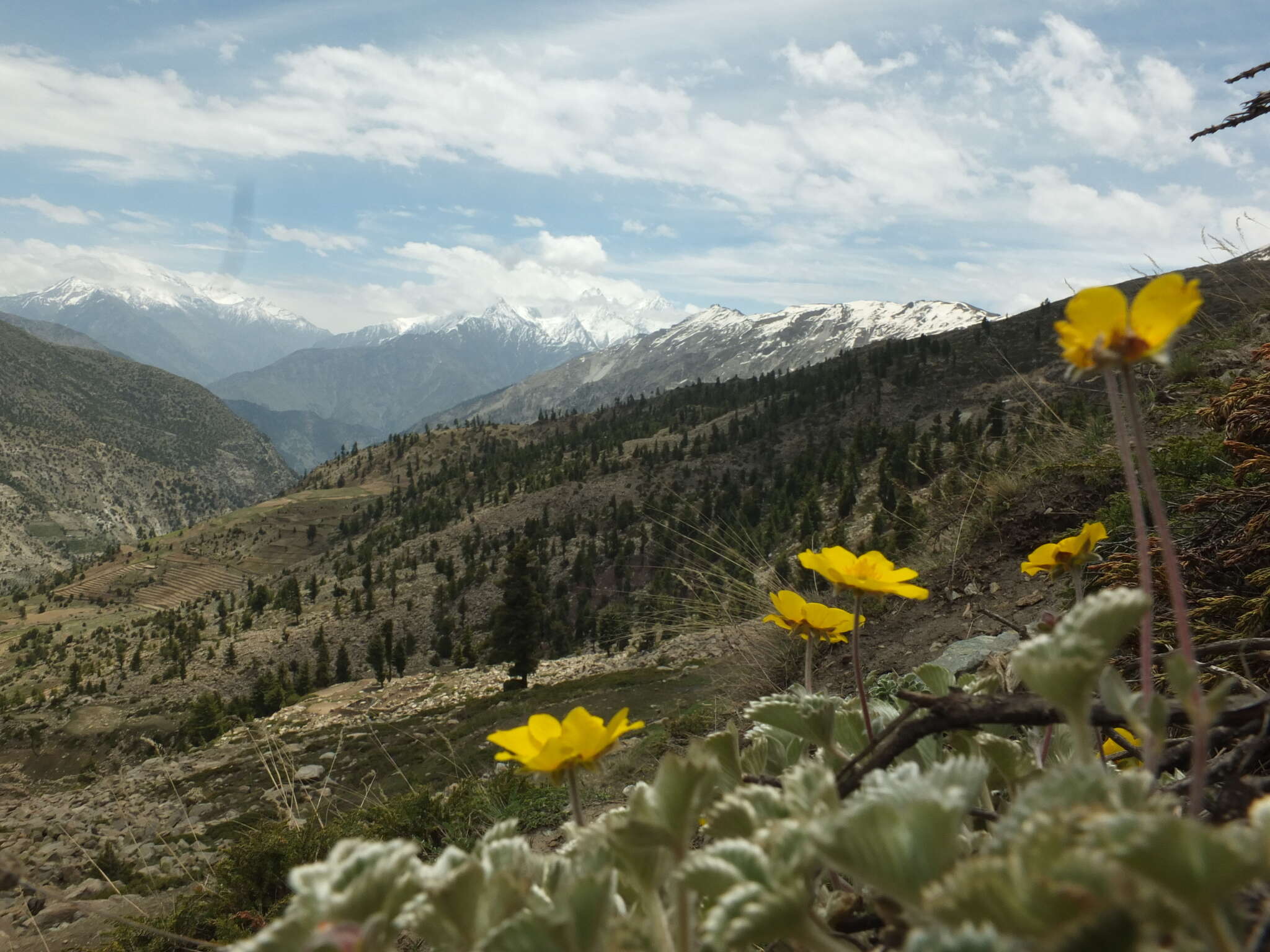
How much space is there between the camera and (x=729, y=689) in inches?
240

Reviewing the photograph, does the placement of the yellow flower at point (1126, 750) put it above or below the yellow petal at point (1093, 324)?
below

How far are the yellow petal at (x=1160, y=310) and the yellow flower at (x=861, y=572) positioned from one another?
0.52 m

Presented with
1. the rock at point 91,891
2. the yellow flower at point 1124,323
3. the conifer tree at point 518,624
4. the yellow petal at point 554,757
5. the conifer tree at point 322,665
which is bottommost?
the conifer tree at point 322,665

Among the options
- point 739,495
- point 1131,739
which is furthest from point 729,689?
point 739,495

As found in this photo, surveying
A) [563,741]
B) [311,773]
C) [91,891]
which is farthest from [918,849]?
[311,773]

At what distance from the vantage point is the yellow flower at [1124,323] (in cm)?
84

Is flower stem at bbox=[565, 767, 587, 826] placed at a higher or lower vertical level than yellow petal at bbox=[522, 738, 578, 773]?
lower

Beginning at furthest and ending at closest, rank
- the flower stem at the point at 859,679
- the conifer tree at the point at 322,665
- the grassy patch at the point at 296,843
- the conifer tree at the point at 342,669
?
the conifer tree at the point at 342,669 < the conifer tree at the point at 322,665 < the grassy patch at the point at 296,843 < the flower stem at the point at 859,679

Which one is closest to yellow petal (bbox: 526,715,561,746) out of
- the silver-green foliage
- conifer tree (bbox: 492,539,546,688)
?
the silver-green foliage

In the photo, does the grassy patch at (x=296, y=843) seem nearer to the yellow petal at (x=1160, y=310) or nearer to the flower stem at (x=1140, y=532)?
the flower stem at (x=1140, y=532)

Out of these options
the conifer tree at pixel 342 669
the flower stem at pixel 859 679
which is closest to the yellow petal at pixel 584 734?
the flower stem at pixel 859 679

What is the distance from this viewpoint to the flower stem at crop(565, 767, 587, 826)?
1039mm

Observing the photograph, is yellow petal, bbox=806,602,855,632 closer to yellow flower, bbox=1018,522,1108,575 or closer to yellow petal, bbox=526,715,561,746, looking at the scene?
yellow flower, bbox=1018,522,1108,575

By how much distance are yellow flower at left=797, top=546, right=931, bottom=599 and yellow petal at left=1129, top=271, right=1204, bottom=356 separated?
0.52m
